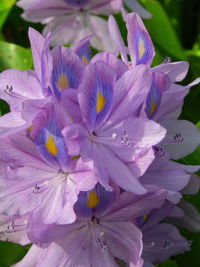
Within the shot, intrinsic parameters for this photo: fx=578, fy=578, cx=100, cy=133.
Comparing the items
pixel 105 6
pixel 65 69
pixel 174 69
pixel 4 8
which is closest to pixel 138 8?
pixel 105 6

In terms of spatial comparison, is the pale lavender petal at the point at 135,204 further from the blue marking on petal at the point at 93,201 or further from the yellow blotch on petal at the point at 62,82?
the yellow blotch on petal at the point at 62,82

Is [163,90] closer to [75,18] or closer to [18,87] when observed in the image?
[18,87]

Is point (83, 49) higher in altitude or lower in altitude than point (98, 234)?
higher

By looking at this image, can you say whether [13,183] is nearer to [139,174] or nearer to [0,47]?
[139,174]

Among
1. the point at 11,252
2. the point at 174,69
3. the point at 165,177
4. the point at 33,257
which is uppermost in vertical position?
the point at 174,69

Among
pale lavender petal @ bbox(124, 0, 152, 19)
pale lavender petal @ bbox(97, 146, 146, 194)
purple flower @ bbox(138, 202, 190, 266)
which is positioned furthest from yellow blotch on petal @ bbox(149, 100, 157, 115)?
pale lavender petal @ bbox(124, 0, 152, 19)

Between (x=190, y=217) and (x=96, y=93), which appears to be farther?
(x=190, y=217)

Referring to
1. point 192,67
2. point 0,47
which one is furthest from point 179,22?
point 0,47

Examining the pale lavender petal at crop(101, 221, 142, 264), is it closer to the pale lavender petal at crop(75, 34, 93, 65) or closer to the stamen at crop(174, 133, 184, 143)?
the stamen at crop(174, 133, 184, 143)
